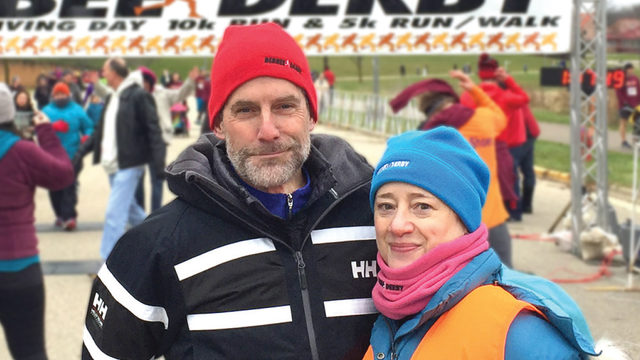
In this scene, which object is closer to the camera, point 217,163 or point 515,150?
point 217,163

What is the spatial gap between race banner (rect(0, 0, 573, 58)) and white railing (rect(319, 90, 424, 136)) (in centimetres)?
1215

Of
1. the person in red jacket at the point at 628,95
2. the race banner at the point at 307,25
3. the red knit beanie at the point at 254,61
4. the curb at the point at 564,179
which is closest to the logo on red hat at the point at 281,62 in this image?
the red knit beanie at the point at 254,61

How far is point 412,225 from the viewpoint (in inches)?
81.0

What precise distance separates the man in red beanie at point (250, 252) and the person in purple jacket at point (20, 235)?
7.25ft

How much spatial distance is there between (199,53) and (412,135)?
643 cm

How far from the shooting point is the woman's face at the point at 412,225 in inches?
81.1

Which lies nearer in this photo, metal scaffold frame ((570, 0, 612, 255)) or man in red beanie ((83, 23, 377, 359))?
man in red beanie ((83, 23, 377, 359))

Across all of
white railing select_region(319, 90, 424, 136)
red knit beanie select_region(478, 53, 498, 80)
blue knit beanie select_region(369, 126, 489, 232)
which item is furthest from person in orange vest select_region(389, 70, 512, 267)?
white railing select_region(319, 90, 424, 136)

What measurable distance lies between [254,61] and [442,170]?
2.03ft

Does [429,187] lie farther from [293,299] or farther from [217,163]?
[217,163]

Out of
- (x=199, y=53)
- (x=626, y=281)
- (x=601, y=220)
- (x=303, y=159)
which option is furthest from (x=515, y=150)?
(x=303, y=159)

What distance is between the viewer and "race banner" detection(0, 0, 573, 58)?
8.19 meters

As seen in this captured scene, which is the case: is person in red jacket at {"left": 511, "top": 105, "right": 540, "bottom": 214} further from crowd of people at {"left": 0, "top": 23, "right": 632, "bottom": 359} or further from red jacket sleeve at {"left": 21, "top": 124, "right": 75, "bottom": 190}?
crowd of people at {"left": 0, "top": 23, "right": 632, "bottom": 359}

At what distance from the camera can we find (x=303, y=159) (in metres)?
2.35
